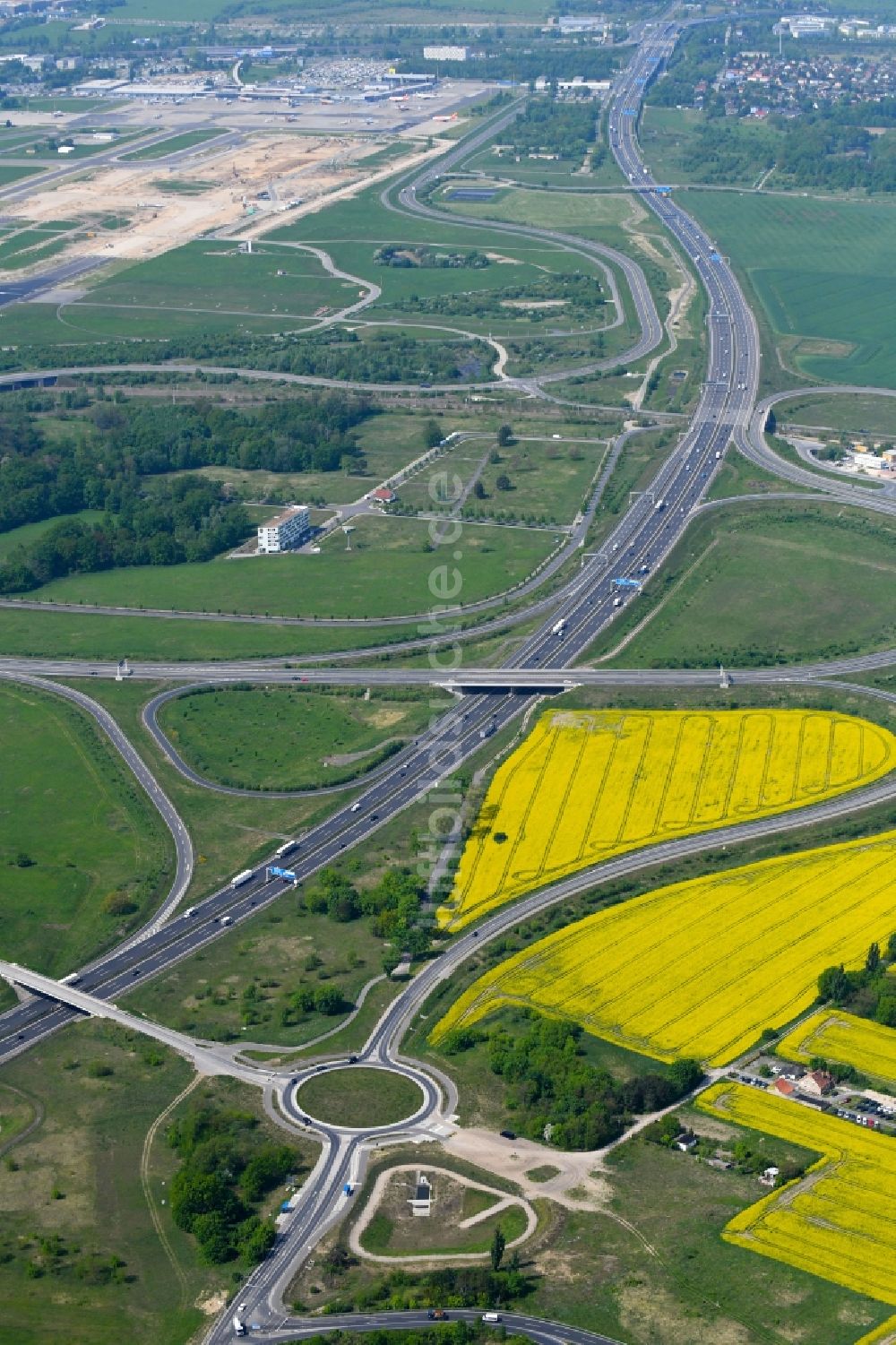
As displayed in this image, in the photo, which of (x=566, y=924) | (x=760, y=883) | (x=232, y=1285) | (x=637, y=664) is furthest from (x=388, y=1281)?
(x=637, y=664)

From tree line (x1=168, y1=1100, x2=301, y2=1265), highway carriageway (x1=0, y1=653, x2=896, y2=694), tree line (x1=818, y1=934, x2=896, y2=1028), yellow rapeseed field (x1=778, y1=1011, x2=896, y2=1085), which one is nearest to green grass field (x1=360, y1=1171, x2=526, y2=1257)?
tree line (x1=168, y1=1100, x2=301, y2=1265)

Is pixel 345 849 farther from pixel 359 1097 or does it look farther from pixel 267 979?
pixel 359 1097

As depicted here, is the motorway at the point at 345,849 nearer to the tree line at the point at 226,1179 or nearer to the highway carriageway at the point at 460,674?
the highway carriageway at the point at 460,674

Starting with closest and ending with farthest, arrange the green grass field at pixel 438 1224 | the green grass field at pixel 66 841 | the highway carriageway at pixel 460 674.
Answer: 1. the green grass field at pixel 438 1224
2. the green grass field at pixel 66 841
3. the highway carriageway at pixel 460 674

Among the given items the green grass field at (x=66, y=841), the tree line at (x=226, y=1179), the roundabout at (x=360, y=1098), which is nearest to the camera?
the tree line at (x=226, y=1179)

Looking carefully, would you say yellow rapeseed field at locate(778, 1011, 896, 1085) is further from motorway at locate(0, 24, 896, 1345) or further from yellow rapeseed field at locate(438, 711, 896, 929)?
yellow rapeseed field at locate(438, 711, 896, 929)

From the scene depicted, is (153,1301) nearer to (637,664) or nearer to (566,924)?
(566,924)

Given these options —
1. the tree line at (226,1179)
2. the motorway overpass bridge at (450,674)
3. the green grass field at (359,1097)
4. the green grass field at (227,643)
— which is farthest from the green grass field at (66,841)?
the tree line at (226,1179)
